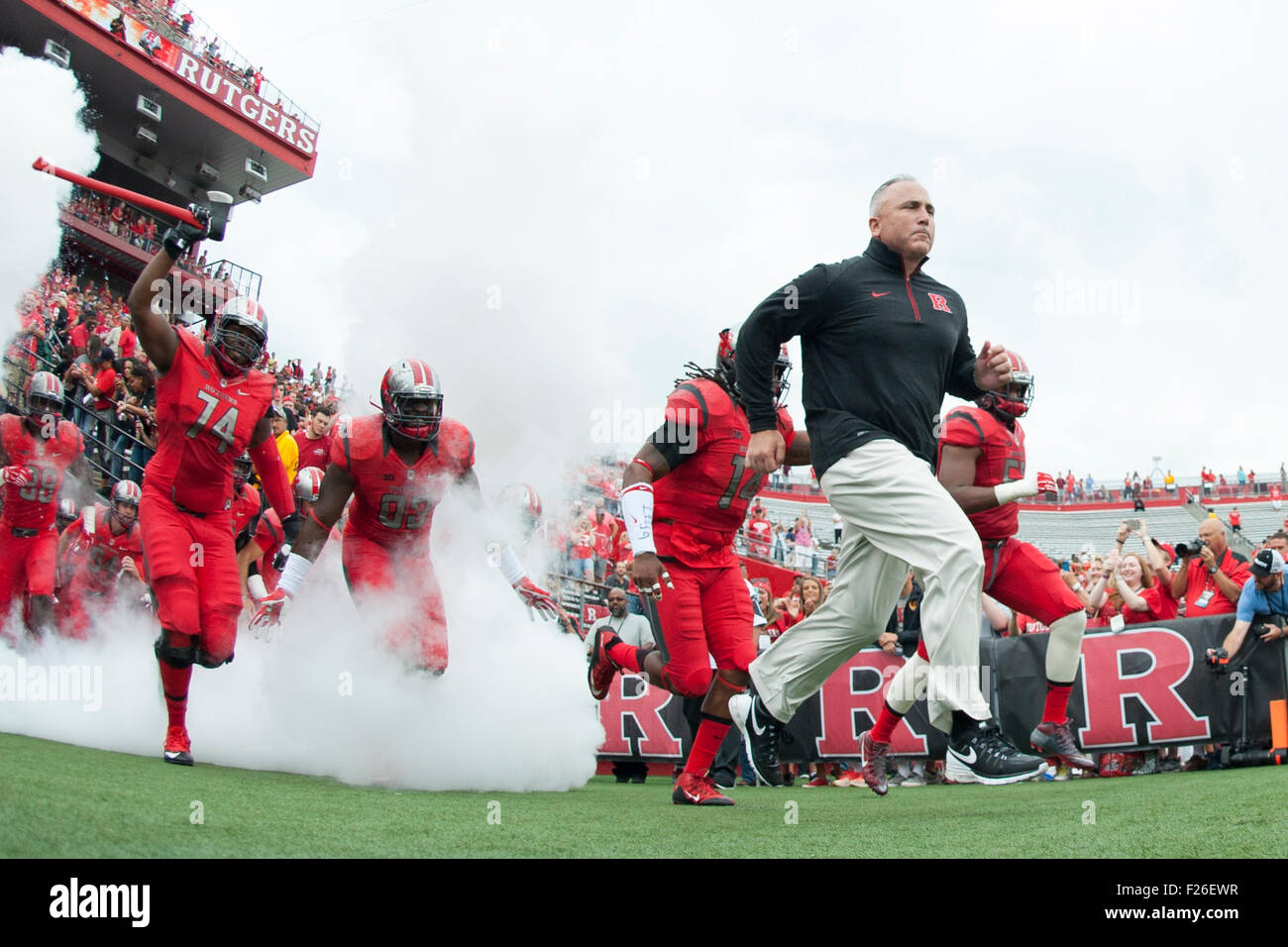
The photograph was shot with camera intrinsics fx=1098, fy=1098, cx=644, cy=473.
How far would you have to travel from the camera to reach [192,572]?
6332 millimetres

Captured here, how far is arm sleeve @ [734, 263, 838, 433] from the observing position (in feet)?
14.8

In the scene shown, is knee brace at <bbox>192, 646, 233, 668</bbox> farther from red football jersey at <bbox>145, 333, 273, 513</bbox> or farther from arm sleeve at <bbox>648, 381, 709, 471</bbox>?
arm sleeve at <bbox>648, 381, 709, 471</bbox>

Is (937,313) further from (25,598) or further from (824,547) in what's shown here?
(824,547)

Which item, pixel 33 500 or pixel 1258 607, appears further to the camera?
pixel 33 500

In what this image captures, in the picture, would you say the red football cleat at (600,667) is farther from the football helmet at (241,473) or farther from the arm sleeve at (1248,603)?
the arm sleeve at (1248,603)

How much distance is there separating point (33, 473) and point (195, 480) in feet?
11.4

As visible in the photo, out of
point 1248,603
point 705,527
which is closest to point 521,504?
point 705,527

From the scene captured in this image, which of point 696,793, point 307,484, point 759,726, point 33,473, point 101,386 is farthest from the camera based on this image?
point 101,386

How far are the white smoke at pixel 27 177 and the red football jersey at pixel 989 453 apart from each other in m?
9.42

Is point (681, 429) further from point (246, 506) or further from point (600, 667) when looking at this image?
point (246, 506)

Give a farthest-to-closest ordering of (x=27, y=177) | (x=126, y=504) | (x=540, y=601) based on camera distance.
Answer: (x=27, y=177)
(x=126, y=504)
(x=540, y=601)

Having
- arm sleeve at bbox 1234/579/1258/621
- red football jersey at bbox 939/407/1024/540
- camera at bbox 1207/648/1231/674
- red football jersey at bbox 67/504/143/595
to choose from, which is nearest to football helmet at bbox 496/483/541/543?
red football jersey at bbox 939/407/1024/540

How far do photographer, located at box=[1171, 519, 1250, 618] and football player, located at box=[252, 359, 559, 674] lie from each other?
5.73m
